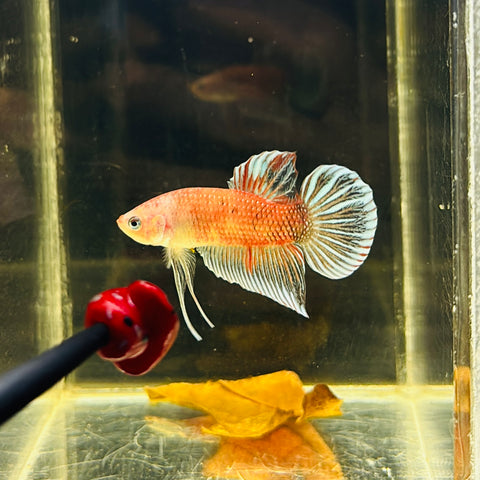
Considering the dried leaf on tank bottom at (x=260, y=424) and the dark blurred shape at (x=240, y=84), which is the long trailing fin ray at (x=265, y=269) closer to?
the dried leaf on tank bottom at (x=260, y=424)

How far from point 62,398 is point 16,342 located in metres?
0.22

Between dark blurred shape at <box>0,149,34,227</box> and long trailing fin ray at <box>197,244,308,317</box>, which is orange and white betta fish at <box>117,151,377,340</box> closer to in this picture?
long trailing fin ray at <box>197,244,308,317</box>

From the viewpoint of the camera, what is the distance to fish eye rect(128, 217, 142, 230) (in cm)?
86

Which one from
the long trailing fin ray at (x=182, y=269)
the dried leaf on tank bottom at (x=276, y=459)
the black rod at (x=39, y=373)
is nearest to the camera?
the black rod at (x=39, y=373)

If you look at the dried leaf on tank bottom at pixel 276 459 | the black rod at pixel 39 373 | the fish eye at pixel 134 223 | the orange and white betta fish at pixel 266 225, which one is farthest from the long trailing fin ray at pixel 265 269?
the black rod at pixel 39 373

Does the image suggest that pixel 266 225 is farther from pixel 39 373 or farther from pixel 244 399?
pixel 39 373

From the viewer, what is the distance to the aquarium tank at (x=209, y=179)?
0.86 meters

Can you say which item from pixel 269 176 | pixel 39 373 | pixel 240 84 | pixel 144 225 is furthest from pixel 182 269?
pixel 39 373

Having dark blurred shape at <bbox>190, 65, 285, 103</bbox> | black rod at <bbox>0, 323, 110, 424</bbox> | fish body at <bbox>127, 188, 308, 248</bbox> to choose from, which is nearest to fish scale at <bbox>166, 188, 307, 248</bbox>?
fish body at <bbox>127, 188, 308, 248</bbox>

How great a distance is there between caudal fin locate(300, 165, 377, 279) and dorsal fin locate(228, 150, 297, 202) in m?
0.03

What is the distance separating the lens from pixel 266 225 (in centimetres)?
85

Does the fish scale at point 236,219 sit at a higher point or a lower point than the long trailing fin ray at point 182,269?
higher

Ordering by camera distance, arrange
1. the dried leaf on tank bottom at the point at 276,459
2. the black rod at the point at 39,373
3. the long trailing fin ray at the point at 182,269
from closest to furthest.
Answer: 1. the black rod at the point at 39,373
2. the dried leaf on tank bottom at the point at 276,459
3. the long trailing fin ray at the point at 182,269

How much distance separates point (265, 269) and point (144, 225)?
0.67ft
